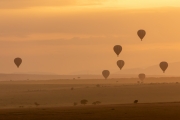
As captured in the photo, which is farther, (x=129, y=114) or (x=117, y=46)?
(x=117, y=46)

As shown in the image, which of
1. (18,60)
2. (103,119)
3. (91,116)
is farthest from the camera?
(18,60)

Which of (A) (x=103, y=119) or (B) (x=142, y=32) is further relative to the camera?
(B) (x=142, y=32)

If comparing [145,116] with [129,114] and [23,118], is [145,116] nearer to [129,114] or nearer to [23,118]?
[129,114]

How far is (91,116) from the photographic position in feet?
167

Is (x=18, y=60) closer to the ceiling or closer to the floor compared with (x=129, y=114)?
closer to the ceiling

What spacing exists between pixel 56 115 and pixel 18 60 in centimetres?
12610

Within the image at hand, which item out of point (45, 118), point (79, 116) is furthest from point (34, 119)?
point (79, 116)

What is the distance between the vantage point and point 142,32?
142m

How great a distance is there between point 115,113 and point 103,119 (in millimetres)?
6616

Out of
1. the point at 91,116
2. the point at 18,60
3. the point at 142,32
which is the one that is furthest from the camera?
the point at 18,60

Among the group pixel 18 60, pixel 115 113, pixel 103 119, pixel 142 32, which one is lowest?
pixel 103 119

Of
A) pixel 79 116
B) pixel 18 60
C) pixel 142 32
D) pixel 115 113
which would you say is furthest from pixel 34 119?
pixel 18 60

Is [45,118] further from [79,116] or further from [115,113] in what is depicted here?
[115,113]

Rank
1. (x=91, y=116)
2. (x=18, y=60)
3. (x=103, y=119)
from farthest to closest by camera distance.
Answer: (x=18, y=60) < (x=91, y=116) < (x=103, y=119)
